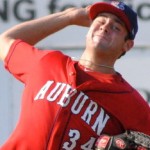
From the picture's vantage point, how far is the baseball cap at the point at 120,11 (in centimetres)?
324

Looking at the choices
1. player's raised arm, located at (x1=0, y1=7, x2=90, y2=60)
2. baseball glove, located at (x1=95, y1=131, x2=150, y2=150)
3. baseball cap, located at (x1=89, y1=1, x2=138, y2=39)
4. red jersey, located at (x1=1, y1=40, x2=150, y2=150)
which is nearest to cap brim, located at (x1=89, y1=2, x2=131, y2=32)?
baseball cap, located at (x1=89, y1=1, x2=138, y2=39)

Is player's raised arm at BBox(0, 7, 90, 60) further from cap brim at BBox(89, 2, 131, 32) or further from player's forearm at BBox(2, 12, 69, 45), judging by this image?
cap brim at BBox(89, 2, 131, 32)

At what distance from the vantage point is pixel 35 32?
332 centimetres

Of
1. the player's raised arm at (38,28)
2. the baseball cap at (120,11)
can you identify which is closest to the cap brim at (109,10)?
the baseball cap at (120,11)

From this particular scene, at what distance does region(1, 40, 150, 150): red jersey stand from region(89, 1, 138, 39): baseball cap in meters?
0.20

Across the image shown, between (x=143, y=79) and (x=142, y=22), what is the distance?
28 centimetres

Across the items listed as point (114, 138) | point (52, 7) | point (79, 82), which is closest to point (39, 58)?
point (79, 82)

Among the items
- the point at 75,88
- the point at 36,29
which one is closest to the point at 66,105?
the point at 75,88

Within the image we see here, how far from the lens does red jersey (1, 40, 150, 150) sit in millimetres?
3014

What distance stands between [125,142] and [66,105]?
239mm

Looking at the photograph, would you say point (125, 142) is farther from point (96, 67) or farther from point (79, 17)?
point (79, 17)

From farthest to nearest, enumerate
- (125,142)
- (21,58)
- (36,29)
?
(36,29), (21,58), (125,142)

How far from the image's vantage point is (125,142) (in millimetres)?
2990

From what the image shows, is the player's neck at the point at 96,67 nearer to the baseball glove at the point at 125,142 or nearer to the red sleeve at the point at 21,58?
the red sleeve at the point at 21,58
